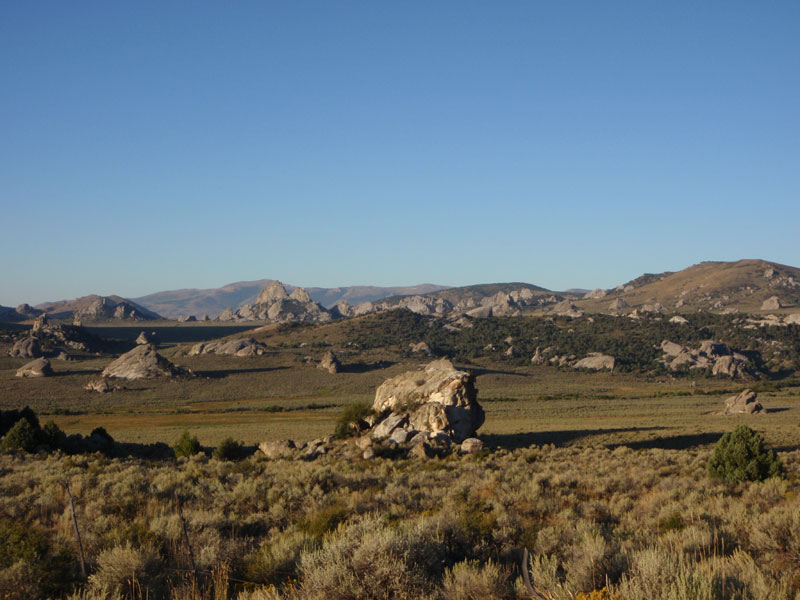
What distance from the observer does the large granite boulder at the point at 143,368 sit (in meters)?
83.6

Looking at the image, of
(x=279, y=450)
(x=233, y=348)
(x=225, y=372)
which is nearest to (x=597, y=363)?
(x=225, y=372)

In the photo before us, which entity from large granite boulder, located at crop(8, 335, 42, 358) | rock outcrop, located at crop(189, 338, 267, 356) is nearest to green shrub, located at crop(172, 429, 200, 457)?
rock outcrop, located at crop(189, 338, 267, 356)

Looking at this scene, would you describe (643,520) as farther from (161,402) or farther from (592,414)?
(161,402)

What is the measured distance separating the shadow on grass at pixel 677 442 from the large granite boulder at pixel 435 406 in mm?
8863

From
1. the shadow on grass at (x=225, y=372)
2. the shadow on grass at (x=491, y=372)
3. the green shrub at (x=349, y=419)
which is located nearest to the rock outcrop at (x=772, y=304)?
the shadow on grass at (x=491, y=372)

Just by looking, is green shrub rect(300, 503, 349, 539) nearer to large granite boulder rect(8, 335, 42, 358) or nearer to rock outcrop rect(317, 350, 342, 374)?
rock outcrop rect(317, 350, 342, 374)

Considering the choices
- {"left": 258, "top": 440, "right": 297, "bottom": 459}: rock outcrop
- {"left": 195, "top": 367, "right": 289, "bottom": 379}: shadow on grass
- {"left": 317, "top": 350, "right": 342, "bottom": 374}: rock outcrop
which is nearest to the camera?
{"left": 258, "top": 440, "right": 297, "bottom": 459}: rock outcrop

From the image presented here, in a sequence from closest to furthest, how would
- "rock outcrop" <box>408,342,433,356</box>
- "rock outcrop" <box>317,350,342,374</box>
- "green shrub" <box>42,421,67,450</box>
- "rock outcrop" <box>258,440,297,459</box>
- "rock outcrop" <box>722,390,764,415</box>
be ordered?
→ 1. "green shrub" <box>42,421,67,450</box>
2. "rock outcrop" <box>258,440,297,459</box>
3. "rock outcrop" <box>722,390,764,415</box>
4. "rock outcrop" <box>317,350,342,374</box>
5. "rock outcrop" <box>408,342,433,356</box>

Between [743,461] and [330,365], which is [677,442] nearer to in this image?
[743,461]

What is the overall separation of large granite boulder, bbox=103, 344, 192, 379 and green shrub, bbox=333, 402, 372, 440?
2210 inches

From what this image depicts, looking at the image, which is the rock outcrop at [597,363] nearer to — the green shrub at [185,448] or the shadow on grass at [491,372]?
the shadow on grass at [491,372]

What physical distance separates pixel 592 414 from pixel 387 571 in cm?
5185

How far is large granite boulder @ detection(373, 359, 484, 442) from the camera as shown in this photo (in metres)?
34.8

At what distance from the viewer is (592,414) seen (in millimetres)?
54250
